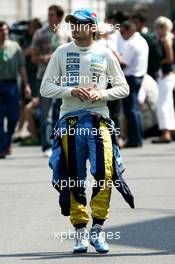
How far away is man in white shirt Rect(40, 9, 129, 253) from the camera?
8.93 m

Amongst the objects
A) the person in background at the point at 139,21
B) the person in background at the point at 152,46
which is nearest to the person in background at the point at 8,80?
the person in background at the point at 152,46

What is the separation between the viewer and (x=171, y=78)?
18.8 metres

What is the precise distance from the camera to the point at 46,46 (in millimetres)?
16453

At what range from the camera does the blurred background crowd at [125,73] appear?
648 inches

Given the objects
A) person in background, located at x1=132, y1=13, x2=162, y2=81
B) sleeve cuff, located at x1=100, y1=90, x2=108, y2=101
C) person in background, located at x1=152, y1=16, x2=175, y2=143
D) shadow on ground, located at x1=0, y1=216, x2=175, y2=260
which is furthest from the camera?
person in background, located at x1=152, y1=16, x2=175, y2=143

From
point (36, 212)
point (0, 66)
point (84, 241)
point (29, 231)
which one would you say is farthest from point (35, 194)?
point (0, 66)

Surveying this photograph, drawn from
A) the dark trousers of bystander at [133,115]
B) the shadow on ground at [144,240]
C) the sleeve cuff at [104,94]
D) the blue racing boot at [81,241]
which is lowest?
the dark trousers of bystander at [133,115]

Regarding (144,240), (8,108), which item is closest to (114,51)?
(8,108)

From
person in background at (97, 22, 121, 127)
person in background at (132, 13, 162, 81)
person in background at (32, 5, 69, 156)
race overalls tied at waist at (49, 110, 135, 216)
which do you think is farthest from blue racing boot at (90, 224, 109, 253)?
person in background at (132, 13, 162, 81)

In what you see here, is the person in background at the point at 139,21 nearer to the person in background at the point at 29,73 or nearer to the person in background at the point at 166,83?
the person in background at the point at 166,83

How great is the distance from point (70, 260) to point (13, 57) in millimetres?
8416

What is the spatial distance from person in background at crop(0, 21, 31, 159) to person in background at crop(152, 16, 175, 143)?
97.6 inches

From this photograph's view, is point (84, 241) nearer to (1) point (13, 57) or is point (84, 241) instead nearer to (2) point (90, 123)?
(2) point (90, 123)

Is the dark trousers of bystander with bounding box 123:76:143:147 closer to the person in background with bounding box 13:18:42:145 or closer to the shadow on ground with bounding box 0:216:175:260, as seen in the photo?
the person in background with bounding box 13:18:42:145
